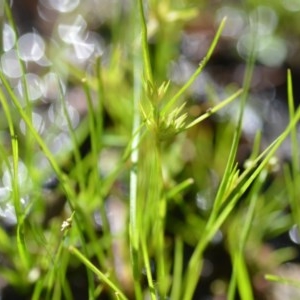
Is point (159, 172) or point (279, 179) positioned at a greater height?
point (159, 172)

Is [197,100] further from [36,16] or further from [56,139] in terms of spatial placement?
[36,16]

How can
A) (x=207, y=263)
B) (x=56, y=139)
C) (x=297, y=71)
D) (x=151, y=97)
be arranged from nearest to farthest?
(x=151, y=97)
(x=207, y=263)
(x=56, y=139)
(x=297, y=71)

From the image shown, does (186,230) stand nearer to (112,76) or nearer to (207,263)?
(207,263)

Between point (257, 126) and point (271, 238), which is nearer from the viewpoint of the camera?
point (271, 238)

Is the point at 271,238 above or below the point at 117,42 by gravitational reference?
below

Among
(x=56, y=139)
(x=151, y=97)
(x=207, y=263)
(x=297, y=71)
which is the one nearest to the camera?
(x=151, y=97)

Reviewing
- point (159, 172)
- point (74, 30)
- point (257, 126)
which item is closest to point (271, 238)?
point (257, 126)

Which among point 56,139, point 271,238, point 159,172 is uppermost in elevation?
point 159,172

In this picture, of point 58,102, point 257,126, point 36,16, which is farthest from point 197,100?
point 36,16

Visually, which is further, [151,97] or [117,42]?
[117,42]
